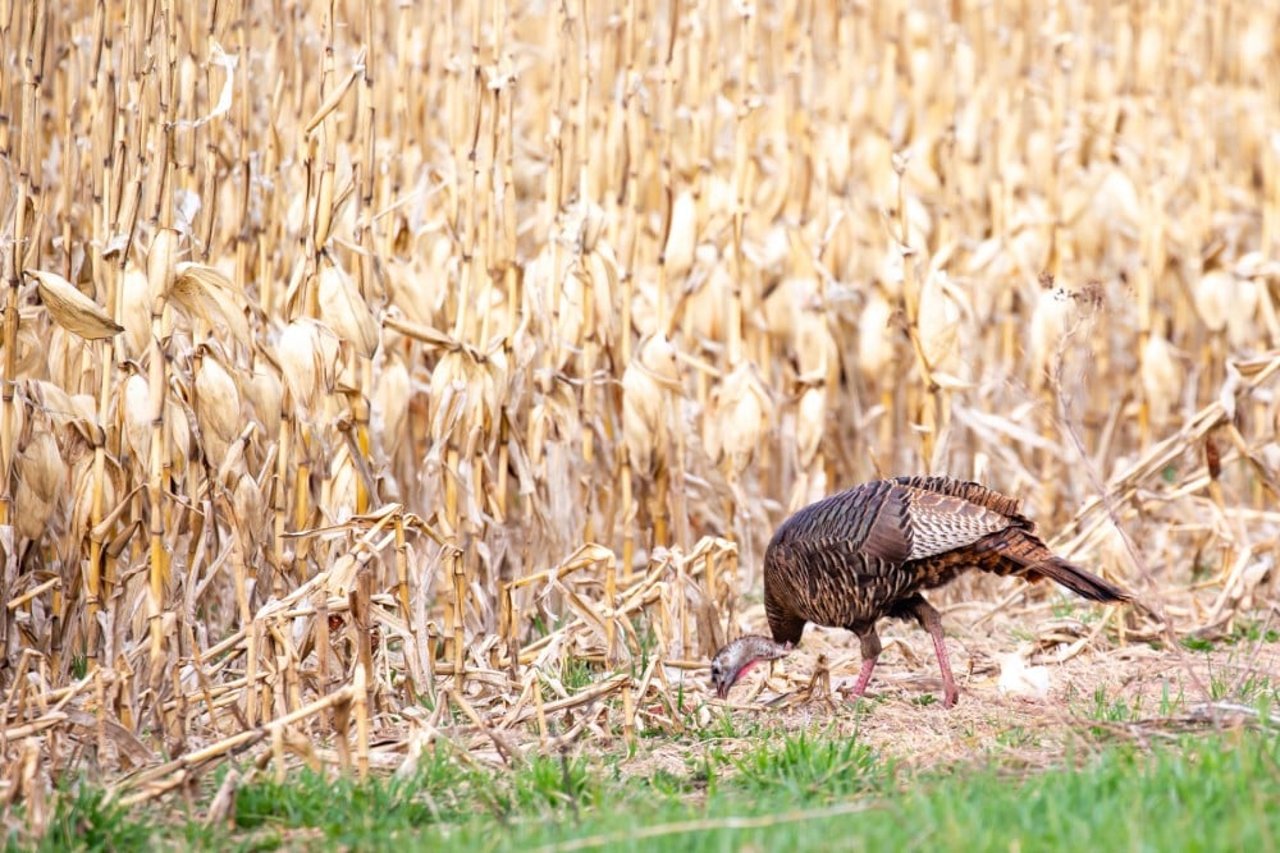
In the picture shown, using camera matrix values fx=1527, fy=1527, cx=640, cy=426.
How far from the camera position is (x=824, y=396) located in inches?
231

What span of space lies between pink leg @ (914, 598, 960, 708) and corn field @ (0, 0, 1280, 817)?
0.62 metres

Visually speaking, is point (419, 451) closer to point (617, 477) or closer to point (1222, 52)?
point (617, 477)

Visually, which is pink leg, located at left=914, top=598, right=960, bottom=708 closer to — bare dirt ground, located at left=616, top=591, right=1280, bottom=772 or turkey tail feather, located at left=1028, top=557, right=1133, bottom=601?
bare dirt ground, located at left=616, top=591, right=1280, bottom=772

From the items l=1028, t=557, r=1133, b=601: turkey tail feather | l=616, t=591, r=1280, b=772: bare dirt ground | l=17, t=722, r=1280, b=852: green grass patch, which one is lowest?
l=616, t=591, r=1280, b=772: bare dirt ground

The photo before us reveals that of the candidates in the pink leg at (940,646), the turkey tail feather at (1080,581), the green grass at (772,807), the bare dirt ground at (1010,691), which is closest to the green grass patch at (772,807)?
the green grass at (772,807)

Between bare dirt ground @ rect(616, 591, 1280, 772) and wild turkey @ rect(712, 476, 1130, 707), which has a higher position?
wild turkey @ rect(712, 476, 1130, 707)

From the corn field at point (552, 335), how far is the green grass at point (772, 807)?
0.16 meters

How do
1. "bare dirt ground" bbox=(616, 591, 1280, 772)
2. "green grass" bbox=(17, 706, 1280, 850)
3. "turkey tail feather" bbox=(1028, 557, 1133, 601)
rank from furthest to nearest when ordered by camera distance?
1. "turkey tail feather" bbox=(1028, 557, 1133, 601)
2. "bare dirt ground" bbox=(616, 591, 1280, 772)
3. "green grass" bbox=(17, 706, 1280, 850)

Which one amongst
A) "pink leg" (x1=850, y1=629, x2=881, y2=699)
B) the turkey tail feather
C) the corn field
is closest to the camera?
the corn field

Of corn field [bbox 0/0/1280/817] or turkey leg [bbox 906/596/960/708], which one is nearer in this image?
corn field [bbox 0/0/1280/817]

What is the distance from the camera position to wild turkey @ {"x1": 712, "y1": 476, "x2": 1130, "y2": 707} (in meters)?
4.37

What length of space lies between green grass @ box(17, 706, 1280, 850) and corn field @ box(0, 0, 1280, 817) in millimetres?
157

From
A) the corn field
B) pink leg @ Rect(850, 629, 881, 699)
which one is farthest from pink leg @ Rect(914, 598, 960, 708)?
the corn field

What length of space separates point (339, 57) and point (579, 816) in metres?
4.37
